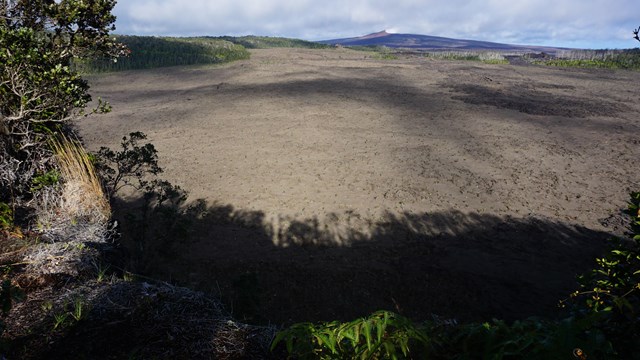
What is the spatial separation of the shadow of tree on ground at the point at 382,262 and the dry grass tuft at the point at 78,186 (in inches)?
43.5

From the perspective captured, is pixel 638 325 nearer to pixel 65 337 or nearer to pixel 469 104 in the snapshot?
pixel 65 337

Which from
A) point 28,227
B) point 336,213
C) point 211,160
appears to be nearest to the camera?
point 28,227

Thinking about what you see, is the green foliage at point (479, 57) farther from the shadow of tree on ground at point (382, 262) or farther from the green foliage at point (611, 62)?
the shadow of tree on ground at point (382, 262)

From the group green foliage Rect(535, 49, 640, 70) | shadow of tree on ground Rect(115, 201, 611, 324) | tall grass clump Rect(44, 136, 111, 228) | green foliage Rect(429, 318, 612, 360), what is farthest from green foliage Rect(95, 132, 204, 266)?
green foliage Rect(535, 49, 640, 70)

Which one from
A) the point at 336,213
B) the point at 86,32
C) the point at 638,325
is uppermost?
the point at 86,32

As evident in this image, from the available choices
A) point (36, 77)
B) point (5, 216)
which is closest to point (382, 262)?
point (5, 216)

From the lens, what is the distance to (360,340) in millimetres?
1766

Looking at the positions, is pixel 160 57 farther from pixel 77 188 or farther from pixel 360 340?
pixel 360 340

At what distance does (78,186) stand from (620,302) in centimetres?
523

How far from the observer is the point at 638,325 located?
59.6 inches

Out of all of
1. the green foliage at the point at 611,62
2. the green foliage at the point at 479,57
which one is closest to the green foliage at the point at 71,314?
the green foliage at the point at 611,62

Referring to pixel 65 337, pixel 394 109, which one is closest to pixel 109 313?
pixel 65 337

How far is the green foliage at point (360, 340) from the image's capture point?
1.57 m

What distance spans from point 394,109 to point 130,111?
37.2 ft
